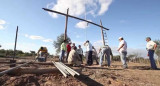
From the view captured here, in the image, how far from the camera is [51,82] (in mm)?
3803

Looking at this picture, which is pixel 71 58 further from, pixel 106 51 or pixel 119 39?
pixel 119 39

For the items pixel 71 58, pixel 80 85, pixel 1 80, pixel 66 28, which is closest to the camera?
pixel 80 85

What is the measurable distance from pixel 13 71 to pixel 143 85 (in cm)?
421

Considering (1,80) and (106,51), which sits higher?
(106,51)

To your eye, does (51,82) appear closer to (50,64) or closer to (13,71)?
(13,71)

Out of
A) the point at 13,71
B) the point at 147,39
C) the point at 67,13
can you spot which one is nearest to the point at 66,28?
the point at 67,13

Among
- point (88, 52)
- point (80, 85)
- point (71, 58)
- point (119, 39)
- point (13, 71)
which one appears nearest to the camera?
point (80, 85)

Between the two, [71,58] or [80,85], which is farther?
[71,58]

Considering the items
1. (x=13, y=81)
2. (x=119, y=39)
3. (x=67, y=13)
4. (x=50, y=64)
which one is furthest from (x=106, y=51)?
(x=67, y=13)

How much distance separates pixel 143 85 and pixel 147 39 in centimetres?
447

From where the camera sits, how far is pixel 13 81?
12.4ft

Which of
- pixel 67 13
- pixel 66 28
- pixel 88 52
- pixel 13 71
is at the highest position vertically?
pixel 67 13

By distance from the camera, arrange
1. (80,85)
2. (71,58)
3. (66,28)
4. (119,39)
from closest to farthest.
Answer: (80,85)
(71,58)
(119,39)
(66,28)

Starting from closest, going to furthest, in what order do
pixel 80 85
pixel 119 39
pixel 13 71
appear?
pixel 80 85 → pixel 13 71 → pixel 119 39
